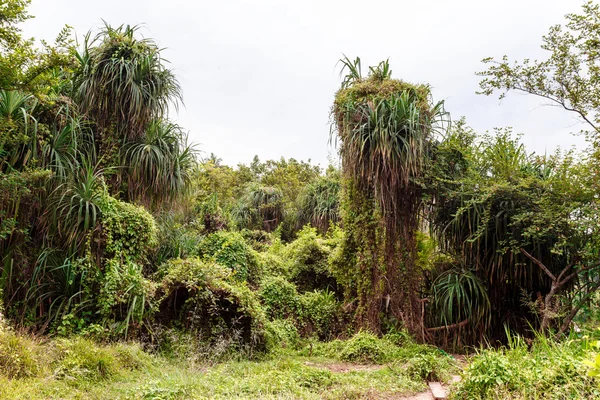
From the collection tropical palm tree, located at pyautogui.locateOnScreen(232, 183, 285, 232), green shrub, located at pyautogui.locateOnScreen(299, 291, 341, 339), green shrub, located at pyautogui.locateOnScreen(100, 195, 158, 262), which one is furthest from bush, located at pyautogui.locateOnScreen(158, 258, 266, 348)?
tropical palm tree, located at pyautogui.locateOnScreen(232, 183, 285, 232)

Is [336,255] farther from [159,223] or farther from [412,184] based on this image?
Answer: [159,223]

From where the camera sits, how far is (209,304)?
6.83 meters

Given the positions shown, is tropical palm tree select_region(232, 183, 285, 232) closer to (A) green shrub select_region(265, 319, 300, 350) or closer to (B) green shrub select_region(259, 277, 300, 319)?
(B) green shrub select_region(259, 277, 300, 319)

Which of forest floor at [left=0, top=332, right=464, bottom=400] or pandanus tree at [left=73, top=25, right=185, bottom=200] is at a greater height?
pandanus tree at [left=73, top=25, right=185, bottom=200]

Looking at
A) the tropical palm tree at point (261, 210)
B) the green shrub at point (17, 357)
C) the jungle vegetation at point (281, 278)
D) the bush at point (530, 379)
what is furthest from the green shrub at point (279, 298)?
the tropical palm tree at point (261, 210)

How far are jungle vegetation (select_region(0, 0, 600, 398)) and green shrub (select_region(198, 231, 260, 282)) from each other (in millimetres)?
34

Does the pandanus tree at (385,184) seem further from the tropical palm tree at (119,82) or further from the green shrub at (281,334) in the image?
the tropical palm tree at (119,82)

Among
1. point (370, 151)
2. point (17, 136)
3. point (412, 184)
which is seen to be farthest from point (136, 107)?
point (412, 184)

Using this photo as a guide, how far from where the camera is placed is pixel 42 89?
5656 mm

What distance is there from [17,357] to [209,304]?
9.67 ft

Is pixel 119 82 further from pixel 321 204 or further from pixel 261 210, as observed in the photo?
pixel 261 210

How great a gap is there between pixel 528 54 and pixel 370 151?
2.88 m

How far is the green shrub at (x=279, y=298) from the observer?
8.36 m

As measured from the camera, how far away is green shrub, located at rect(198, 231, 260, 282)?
8844 millimetres
